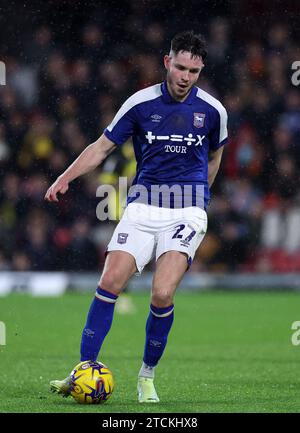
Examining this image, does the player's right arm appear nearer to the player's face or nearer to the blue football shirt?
the blue football shirt

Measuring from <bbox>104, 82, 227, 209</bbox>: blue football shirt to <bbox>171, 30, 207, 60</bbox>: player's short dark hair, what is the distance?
29 cm

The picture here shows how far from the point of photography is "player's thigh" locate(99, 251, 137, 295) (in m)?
6.18

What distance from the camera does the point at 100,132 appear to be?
15.4 meters

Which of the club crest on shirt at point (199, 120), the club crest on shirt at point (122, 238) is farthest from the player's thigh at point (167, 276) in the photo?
the club crest on shirt at point (199, 120)

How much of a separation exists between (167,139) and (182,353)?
11.4 ft

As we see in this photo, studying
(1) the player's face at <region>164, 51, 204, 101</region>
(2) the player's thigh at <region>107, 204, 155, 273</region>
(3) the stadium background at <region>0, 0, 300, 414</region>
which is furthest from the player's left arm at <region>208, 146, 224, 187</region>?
(3) the stadium background at <region>0, 0, 300, 414</region>

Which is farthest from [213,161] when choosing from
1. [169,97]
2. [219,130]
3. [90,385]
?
[90,385]

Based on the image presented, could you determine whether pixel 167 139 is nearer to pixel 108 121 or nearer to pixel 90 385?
pixel 90 385

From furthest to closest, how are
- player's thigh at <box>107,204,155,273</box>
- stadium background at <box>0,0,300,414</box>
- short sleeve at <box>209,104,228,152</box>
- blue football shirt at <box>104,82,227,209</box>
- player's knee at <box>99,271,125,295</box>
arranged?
stadium background at <box>0,0,300,414</box>, short sleeve at <box>209,104,228,152</box>, blue football shirt at <box>104,82,227,209</box>, player's thigh at <box>107,204,155,273</box>, player's knee at <box>99,271,125,295</box>

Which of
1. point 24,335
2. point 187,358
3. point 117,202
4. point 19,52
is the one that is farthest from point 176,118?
point 19,52

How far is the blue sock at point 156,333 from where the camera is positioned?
6316mm

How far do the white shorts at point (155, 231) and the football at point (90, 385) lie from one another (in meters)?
0.68

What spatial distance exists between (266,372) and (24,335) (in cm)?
344
